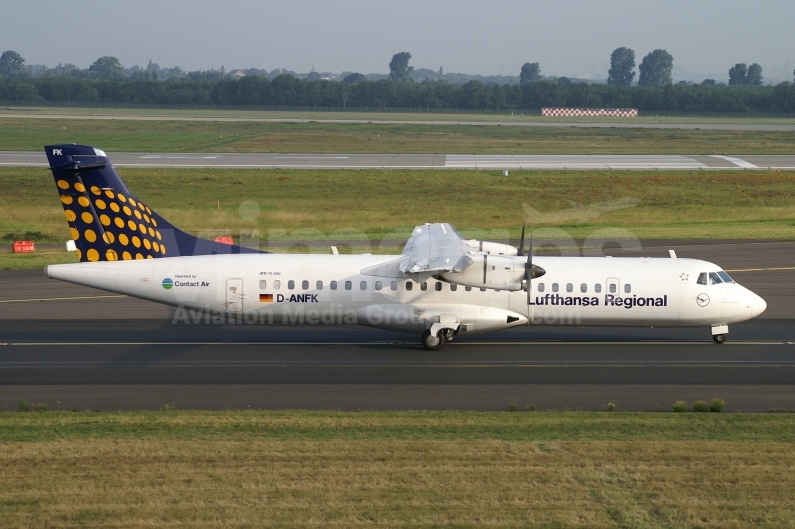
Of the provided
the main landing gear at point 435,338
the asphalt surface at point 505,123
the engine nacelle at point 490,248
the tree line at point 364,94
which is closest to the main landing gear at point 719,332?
the engine nacelle at point 490,248

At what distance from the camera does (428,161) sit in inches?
3231

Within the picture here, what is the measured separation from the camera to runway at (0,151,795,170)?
252ft

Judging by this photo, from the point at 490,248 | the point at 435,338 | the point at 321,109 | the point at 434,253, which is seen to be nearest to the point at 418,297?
the point at 435,338

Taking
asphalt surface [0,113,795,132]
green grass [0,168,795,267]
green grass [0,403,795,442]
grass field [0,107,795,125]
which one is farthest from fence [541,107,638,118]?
green grass [0,403,795,442]

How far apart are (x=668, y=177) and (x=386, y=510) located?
62.5 metres

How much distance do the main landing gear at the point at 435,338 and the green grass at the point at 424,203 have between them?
14.9m

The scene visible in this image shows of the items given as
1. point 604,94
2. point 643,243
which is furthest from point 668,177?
point 604,94

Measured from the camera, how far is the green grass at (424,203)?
160ft

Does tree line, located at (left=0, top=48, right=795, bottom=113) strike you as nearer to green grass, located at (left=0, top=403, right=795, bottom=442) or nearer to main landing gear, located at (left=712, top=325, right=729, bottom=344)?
main landing gear, located at (left=712, top=325, right=729, bottom=344)

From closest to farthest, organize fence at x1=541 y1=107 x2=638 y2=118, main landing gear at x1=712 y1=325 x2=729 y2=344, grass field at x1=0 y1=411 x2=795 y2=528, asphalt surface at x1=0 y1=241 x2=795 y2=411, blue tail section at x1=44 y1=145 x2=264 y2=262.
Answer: grass field at x1=0 y1=411 x2=795 y2=528, asphalt surface at x1=0 y1=241 x2=795 y2=411, blue tail section at x1=44 y1=145 x2=264 y2=262, main landing gear at x1=712 y1=325 x2=729 y2=344, fence at x1=541 y1=107 x2=638 y2=118

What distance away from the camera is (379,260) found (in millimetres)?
25766

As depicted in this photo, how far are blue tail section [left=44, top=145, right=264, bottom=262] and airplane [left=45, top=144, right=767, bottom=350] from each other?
38mm

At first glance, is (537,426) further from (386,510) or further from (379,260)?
(379,260)

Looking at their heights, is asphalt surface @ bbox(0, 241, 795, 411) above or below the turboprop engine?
below
